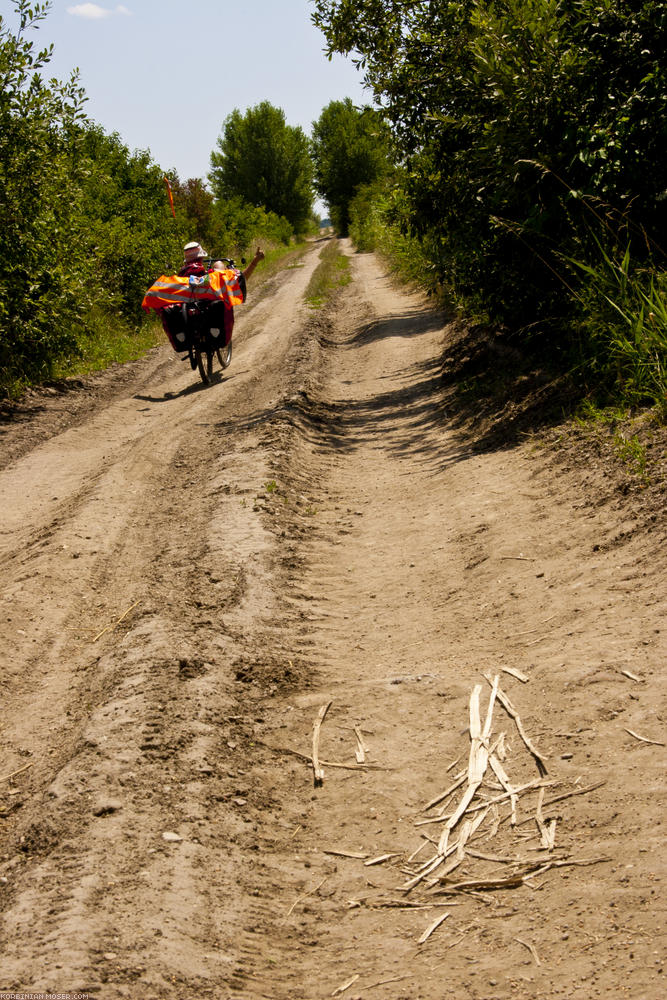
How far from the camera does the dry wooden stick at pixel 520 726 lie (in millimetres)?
3240

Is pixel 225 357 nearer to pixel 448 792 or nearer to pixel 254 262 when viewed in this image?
pixel 254 262

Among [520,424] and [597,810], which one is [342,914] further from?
[520,424]

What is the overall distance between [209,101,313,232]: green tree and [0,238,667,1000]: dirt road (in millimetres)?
70304

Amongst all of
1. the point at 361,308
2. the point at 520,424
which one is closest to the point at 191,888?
the point at 520,424

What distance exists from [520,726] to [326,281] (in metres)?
24.3

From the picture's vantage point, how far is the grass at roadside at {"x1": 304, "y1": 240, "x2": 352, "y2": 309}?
72.4 ft

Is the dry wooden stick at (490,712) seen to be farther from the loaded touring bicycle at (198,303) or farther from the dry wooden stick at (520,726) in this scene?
the loaded touring bicycle at (198,303)

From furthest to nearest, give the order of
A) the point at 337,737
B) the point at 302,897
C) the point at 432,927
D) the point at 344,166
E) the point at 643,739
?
the point at 344,166, the point at 337,737, the point at 643,739, the point at 302,897, the point at 432,927

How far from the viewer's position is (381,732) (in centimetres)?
371

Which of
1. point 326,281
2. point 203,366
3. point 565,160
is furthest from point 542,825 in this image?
point 326,281

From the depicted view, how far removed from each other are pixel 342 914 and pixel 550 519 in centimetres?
315

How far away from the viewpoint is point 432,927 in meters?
2.60

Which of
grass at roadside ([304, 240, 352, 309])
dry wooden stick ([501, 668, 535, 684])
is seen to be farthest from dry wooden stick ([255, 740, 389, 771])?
grass at roadside ([304, 240, 352, 309])

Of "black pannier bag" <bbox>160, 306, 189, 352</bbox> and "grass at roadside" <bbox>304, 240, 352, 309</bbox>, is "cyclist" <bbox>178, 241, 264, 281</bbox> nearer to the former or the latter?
"black pannier bag" <bbox>160, 306, 189, 352</bbox>
